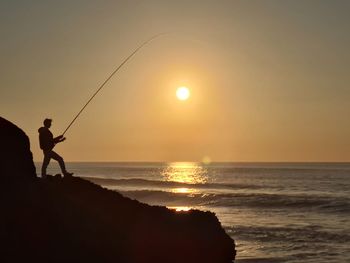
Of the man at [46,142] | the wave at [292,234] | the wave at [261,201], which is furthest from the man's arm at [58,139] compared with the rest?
the wave at [261,201]

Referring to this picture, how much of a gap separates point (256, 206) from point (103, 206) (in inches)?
1409

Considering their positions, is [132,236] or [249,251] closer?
[132,236]

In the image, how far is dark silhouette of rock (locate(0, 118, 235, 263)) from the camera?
8.30 m

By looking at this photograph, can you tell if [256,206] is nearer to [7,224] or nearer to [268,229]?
[268,229]

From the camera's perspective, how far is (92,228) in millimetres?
9133

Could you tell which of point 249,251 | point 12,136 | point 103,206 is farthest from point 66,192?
point 249,251

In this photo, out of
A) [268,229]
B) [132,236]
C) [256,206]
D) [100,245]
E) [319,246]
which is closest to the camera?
[100,245]

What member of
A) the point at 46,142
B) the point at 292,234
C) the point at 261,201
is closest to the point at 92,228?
the point at 46,142

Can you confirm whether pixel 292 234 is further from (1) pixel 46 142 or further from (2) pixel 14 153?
(2) pixel 14 153

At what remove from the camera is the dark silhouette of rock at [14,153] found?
913cm

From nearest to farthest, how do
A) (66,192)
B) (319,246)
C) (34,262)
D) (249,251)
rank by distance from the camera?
1. (34,262)
2. (66,192)
3. (249,251)
4. (319,246)

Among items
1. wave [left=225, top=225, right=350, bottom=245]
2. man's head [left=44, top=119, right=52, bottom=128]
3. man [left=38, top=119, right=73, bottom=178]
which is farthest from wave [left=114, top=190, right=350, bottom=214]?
man's head [left=44, top=119, right=52, bottom=128]

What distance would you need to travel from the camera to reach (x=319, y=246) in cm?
2341

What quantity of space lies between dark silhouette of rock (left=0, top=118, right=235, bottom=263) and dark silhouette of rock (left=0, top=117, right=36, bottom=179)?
0.04 metres
